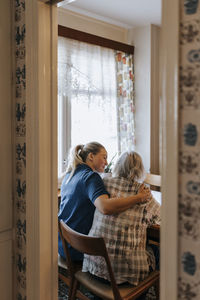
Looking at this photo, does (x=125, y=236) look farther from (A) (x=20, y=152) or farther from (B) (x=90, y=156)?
(A) (x=20, y=152)

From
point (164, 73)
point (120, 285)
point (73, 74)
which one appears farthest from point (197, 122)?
point (73, 74)

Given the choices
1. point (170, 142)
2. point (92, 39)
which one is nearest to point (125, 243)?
point (170, 142)

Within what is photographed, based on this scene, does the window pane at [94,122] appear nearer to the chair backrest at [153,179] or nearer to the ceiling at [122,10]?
the chair backrest at [153,179]

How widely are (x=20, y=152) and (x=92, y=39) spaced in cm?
254

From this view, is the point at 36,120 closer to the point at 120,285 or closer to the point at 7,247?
the point at 7,247

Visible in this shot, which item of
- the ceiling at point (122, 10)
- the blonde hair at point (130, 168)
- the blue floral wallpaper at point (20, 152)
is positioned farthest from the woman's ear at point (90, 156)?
the ceiling at point (122, 10)

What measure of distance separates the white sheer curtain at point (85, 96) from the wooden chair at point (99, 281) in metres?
1.64

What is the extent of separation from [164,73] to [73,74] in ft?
9.13

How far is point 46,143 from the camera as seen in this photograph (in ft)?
4.54

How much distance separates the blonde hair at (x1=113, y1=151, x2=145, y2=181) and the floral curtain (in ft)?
6.32

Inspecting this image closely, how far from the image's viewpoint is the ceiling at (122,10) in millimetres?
3301

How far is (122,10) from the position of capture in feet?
11.5

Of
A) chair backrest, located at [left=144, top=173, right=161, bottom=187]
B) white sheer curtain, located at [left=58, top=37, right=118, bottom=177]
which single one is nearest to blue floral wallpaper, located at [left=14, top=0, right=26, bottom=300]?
white sheer curtain, located at [left=58, top=37, right=118, bottom=177]

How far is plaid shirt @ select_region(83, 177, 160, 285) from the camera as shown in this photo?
6.21ft
